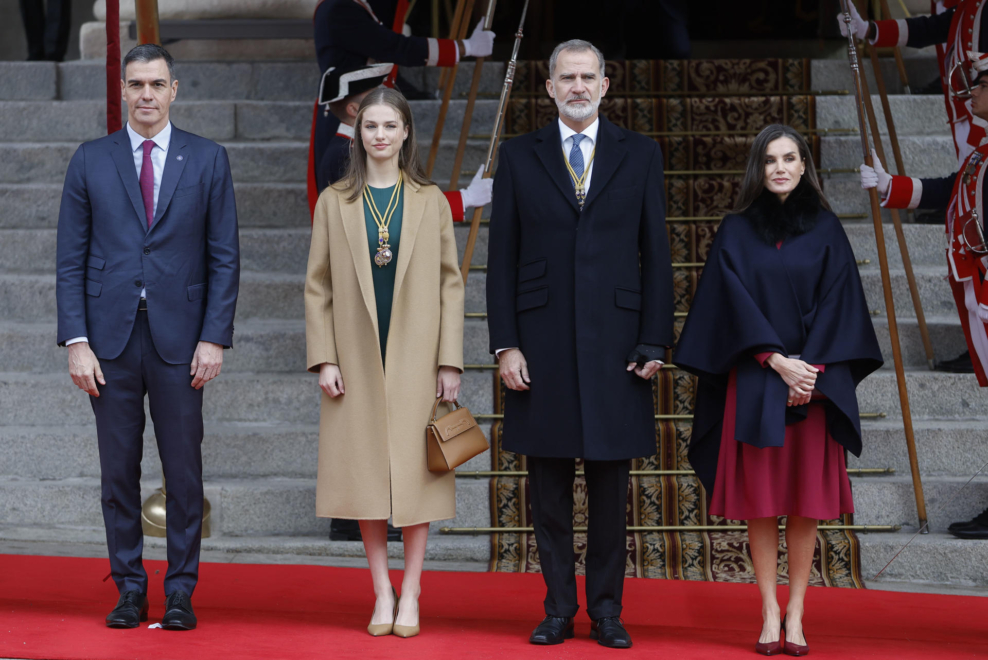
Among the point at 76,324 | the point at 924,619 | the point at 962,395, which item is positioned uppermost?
the point at 76,324

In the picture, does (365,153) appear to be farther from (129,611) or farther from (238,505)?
(238,505)

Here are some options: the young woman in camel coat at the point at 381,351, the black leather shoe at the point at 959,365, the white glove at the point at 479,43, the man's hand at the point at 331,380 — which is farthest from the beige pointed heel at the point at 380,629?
the black leather shoe at the point at 959,365

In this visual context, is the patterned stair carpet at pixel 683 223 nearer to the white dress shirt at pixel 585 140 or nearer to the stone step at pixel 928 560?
the stone step at pixel 928 560

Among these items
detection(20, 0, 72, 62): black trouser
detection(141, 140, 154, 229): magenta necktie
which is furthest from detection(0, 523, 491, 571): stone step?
detection(20, 0, 72, 62): black trouser

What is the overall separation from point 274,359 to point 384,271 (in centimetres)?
191

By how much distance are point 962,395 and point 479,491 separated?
2015mm

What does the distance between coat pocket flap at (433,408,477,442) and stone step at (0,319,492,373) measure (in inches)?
66.5

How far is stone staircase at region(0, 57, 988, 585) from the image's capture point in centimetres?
443

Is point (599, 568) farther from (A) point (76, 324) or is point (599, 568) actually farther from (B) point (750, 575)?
(A) point (76, 324)

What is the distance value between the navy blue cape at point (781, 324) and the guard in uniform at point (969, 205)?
711mm

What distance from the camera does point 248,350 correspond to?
16.7ft

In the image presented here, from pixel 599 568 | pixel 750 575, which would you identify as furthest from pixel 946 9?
pixel 599 568

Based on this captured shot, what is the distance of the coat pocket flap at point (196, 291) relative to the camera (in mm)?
3324

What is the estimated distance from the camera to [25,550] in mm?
4320
